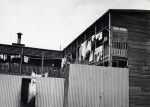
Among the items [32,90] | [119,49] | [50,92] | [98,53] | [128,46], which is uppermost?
[128,46]

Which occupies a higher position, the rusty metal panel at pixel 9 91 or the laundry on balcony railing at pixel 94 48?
the laundry on balcony railing at pixel 94 48

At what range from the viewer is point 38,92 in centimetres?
1359

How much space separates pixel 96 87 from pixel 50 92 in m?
2.88

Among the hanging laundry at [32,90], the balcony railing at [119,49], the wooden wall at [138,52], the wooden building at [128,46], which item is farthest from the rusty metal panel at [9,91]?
the wooden wall at [138,52]

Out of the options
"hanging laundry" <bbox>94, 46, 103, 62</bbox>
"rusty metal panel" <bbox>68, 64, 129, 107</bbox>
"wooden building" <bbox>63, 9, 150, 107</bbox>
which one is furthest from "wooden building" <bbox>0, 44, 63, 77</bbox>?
"rusty metal panel" <bbox>68, 64, 129, 107</bbox>

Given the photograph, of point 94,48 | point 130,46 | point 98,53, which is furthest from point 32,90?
point 130,46

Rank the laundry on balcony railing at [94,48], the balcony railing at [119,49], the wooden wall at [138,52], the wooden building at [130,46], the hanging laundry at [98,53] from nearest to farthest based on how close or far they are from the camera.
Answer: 1. the wooden wall at [138,52]
2. the wooden building at [130,46]
3. the balcony railing at [119,49]
4. the hanging laundry at [98,53]
5. the laundry on balcony railing at [94,48]

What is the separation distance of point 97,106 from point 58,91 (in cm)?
259

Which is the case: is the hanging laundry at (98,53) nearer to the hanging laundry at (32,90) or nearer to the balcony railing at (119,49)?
the balcony railing at (119,49)

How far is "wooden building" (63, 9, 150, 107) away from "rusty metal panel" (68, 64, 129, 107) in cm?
112

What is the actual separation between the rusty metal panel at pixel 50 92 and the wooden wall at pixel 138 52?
190 inches

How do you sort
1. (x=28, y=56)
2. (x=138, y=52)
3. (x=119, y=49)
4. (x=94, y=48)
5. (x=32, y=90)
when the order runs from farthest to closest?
(x=28, y=56), (x=94, y=48), (x=138, y=52), (x=119, y=49), (x=32, y=90)

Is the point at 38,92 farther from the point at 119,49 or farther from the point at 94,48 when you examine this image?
the point at 94,48

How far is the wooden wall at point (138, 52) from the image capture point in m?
15.3
